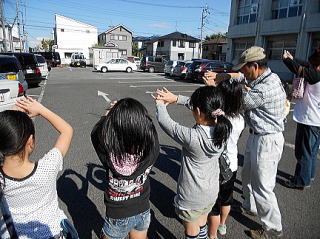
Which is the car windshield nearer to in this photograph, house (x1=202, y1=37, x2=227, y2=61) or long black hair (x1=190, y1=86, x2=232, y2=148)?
long black hair (x1=190, y1=86, x2=232, y2=148)

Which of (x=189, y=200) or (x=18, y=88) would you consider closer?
(x=189, y=200)

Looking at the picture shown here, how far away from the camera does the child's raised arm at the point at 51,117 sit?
1.45 m

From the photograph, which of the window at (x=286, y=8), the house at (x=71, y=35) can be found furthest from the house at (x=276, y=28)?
the house at (x=71, y=35)

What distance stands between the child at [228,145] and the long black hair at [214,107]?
0.38 metres

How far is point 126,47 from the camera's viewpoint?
52.2 metres

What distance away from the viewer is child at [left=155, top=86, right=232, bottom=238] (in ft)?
5.52

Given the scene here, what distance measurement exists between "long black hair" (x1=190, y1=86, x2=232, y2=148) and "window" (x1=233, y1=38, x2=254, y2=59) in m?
23.3

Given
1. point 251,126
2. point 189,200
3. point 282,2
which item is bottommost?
point 189,200

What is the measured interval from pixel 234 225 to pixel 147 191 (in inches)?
53.5

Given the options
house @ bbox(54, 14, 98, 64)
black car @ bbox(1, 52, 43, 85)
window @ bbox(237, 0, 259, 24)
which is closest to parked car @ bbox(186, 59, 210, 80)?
black car @ bbox(1, 52, 43, 85)

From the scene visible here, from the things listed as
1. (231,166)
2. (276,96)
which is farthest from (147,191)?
(276,96)

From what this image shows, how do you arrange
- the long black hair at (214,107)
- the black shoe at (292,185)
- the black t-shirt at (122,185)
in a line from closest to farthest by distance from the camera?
1. the black t-shirt at (122,185)
2. the long black hair at (214,107)
3. the black shoe at (292,185)

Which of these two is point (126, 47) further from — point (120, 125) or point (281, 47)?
point (120, 125)

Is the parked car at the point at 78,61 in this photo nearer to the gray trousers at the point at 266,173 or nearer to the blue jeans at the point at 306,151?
the blue jeans at the point at 306,151
